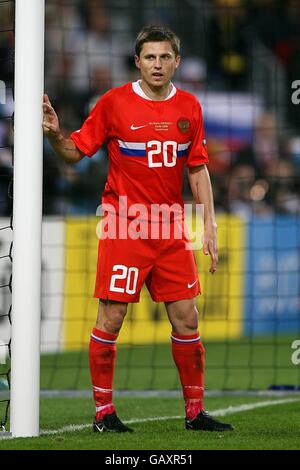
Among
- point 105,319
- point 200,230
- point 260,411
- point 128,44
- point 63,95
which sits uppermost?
point 128,44

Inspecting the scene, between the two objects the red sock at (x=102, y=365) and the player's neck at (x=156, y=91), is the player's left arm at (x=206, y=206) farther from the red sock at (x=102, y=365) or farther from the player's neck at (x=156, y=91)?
the red sock at (x=102, y=365)

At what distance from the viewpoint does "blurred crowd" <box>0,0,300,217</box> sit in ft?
46.2

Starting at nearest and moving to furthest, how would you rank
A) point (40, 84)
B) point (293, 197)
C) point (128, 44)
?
1. point (40, 84)
2. point (293, 197)
3. point (128, 44)

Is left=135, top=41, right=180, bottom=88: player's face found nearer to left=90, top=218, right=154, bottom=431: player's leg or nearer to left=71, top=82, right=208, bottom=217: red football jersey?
left=71, top=82, right=208, bottom=217: red football jersey

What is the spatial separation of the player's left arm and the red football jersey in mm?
123

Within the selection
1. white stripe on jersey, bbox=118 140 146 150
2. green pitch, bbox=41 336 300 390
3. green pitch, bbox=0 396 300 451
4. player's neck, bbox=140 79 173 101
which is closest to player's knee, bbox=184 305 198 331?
green pitch, bbox=0 396 300 451

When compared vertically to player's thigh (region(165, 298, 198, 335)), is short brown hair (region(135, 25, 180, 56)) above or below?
above

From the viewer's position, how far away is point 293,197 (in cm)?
1473

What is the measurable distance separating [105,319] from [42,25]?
1.53m

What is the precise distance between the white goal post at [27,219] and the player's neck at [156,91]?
624 mm

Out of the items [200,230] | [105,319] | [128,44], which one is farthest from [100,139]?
[128,44]

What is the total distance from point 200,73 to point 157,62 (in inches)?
440
